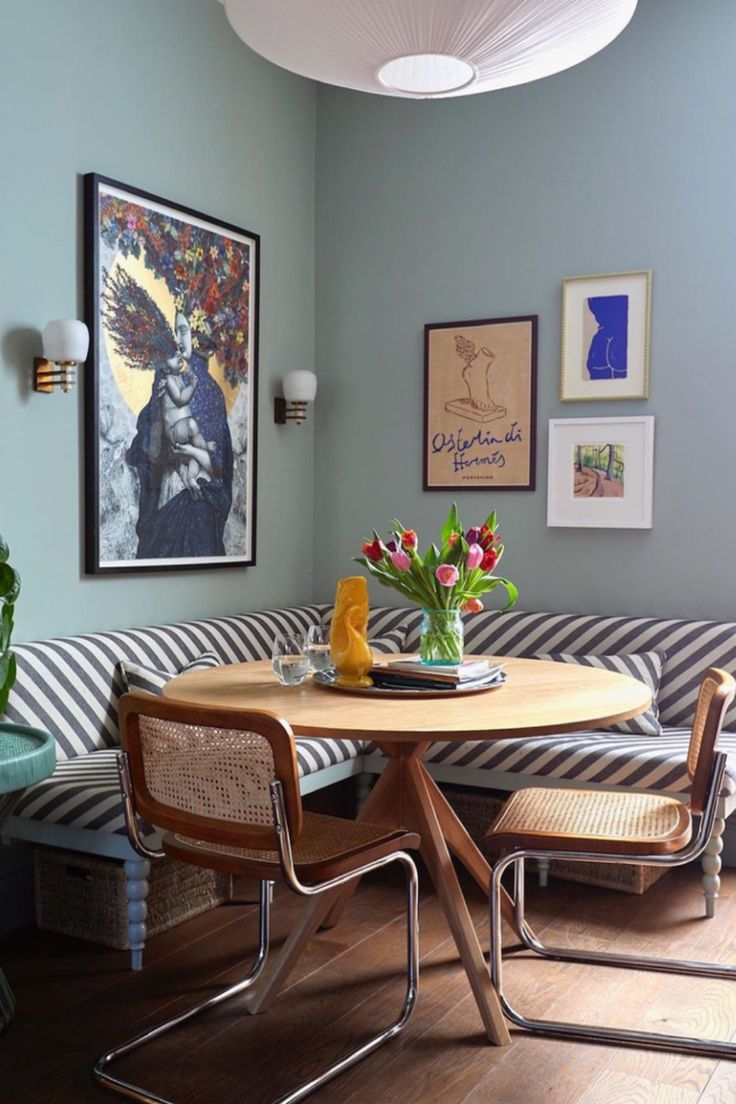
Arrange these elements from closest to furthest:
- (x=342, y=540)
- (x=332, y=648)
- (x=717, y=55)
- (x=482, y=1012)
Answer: (x=482, y=1012) < (x=332, y=648) < (x=717, y=55) < (x=342, y=540)

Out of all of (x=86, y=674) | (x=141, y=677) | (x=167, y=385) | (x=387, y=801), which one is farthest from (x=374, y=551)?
(x=167, y=385)

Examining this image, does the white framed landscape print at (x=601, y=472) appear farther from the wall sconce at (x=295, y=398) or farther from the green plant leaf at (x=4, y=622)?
the green plant leaf at (x=4, y=622)

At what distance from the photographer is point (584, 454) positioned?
4312mm

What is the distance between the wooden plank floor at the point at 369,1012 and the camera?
2.30 m

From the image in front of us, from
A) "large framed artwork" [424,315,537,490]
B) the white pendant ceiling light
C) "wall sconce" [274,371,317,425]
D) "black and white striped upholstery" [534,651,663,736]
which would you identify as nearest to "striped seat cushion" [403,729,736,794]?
"black and white striped upholstery" [534,651,663,736]

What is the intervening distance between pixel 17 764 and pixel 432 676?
39.1 inches

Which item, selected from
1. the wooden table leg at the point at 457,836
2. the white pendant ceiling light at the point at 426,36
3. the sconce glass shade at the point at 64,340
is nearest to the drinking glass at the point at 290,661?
the wooden table leg at the point at 457,836

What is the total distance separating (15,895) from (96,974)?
537 mm

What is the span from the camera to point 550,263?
4.38 m

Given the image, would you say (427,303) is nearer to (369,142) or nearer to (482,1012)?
(369,142)

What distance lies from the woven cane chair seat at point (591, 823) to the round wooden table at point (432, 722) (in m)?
0.22

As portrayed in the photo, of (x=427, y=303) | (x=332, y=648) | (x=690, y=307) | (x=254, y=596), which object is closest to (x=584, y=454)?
(x=690, y=307)

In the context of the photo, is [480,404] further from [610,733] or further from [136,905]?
[136,905]

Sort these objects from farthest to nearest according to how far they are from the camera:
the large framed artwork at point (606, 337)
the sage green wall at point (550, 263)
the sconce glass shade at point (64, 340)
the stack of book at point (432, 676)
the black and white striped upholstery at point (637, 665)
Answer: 1. the large framed artwork at point (606, 337)
2. the sage green wall at point (550, 263)
3. the black and white striped upholstery at point (637, 665)
4. the sconce glass shade at point (64, 340)
5. the stack of book at point (432, 676)
